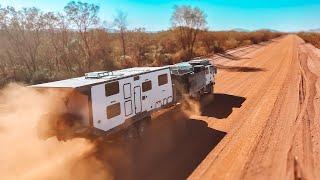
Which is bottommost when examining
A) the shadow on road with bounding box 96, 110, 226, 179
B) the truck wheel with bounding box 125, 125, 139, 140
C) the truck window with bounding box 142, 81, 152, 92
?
the shadow on road with bounding box 96, 110, 226, 179

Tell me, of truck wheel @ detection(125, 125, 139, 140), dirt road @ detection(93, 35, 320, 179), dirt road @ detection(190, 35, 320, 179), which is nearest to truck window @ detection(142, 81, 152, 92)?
truck wheel @ detection(125, 125, 139, 140)

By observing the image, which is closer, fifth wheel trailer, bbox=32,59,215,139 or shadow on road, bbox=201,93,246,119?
fifth wheel trailer, bbox=32,59,215,139

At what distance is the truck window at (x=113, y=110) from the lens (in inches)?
542

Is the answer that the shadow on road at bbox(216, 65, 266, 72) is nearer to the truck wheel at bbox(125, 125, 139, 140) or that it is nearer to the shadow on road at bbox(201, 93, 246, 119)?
the shadow on road at bbox(201, 93, 246, 119)

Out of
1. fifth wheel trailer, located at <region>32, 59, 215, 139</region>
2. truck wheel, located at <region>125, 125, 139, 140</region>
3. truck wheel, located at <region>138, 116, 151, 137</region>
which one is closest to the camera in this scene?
fifth wheel trailer, located at <region>32, 59, 215, 139</region>

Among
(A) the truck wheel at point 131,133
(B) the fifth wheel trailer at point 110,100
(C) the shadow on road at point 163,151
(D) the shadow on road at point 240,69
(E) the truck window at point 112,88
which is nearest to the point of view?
(C) the shadow on road at point 163,151

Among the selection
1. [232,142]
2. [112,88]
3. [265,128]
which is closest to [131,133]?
[112,88]

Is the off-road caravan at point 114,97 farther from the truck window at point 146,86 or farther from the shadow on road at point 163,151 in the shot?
the shadow on road at point 163,151

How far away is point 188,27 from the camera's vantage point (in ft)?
179

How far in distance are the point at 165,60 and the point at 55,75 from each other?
16.6 m

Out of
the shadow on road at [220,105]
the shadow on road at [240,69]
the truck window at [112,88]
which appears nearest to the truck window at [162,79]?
the shadow on road at [220,105]

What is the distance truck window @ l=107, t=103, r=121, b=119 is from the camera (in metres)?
13.8

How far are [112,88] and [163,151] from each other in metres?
3.05

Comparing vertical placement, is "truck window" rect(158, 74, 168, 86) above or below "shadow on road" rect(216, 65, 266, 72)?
above
